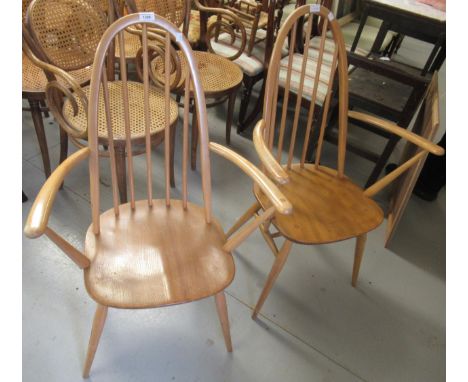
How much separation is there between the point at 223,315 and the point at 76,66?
3.78 ft

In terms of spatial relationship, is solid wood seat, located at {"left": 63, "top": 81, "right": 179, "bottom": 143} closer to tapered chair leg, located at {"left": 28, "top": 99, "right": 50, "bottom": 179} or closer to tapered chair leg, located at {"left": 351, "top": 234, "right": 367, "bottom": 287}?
tapered chair leg, located at {"left": 28, "top": 99, "right": 50, "bottom": 179}

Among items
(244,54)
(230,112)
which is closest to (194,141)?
(230,112)

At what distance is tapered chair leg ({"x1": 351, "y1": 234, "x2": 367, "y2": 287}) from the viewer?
1257 mm

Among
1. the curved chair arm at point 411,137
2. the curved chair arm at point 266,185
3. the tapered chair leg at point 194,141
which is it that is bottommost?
the tapered chair leg at point 194,141

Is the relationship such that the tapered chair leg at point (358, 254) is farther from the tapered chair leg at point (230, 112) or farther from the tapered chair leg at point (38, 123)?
the tapered chair leg at point (38, 123)

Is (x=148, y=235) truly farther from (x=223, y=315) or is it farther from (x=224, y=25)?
(x=224, y=25)

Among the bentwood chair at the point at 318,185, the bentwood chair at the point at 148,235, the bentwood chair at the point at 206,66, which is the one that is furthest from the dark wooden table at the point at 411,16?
the bentwood chair at the point at 148,235

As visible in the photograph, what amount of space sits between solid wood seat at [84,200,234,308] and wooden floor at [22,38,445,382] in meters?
0.44

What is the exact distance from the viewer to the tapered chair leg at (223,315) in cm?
98

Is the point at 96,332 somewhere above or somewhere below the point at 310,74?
below

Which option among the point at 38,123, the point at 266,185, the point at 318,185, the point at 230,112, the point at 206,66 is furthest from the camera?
the point at 230,112

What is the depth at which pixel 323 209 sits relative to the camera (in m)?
1.12

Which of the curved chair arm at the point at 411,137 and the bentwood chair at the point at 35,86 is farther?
the bentwood chair at the point at 35,86

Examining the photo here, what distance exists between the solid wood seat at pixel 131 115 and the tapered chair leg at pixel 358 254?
844 millimetres
